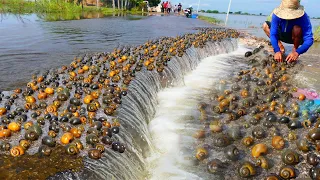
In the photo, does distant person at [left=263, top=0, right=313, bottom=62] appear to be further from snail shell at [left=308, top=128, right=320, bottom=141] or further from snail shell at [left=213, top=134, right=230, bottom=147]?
snail shell at [left=213, top=134, right=230, bottom=147]

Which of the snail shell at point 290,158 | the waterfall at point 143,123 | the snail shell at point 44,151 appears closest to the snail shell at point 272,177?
the snail shell at point 290,158

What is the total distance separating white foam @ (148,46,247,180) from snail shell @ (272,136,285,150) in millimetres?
1448

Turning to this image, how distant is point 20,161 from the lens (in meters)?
3.60

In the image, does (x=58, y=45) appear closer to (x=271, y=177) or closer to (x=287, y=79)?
(x=287, y=79)

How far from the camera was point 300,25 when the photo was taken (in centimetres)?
732

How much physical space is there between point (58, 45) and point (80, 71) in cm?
608

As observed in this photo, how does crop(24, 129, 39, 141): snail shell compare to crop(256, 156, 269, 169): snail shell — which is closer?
crop(24, 129, 39, 141): snail shell

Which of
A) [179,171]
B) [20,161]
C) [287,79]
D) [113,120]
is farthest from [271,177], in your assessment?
[287,79]

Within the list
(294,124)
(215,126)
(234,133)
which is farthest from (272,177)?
(215,126)

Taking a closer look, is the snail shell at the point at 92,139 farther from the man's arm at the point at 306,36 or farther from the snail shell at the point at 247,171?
the man's arm at the point at 306,36

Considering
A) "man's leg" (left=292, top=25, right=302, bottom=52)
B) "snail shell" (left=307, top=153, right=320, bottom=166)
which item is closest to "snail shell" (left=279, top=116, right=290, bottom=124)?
"snail shell" (left=307, top=153, right=320, bottom=166)

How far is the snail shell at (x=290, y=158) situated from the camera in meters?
4.12

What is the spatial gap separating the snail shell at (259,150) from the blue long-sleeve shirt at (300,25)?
12.6 feet

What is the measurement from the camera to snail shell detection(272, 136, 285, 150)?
4543 mm
